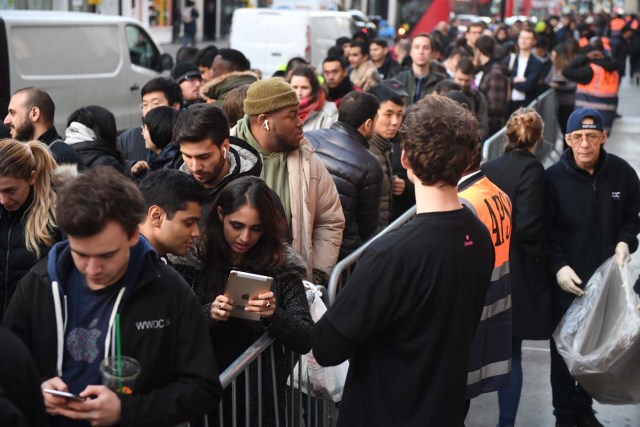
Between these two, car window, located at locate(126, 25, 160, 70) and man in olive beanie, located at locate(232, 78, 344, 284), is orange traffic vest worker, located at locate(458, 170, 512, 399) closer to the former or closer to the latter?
man in olive beanie, located at locate(232, 78, 344, 284)

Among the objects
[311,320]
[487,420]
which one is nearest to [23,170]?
[311,320]

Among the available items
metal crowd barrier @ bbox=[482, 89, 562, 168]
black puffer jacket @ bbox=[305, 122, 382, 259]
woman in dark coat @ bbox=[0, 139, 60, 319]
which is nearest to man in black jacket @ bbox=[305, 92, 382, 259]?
black puffer jacket @ bbox=[305, 122, 382, 259]

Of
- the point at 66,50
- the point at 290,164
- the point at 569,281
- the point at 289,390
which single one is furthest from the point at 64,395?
the point at 66,50

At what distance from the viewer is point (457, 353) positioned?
3.41 meters

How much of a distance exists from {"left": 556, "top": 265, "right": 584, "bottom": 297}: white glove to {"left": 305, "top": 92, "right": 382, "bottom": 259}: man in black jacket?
1.18m

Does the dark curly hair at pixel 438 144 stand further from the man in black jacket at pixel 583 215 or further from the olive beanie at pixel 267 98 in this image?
the man in black jacket at pixel 583 215

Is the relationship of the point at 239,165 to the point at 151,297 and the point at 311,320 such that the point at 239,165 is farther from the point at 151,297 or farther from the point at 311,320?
the point at 151,297

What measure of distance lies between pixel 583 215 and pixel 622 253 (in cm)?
30

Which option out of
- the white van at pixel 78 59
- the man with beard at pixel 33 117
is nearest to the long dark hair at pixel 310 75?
the man with beard at pixel 33 117

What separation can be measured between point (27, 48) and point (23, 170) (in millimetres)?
8313

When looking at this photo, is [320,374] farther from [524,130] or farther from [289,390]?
[524,130]

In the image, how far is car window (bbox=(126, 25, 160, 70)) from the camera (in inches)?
569

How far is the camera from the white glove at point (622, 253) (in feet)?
18.9

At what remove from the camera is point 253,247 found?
13.2ft
